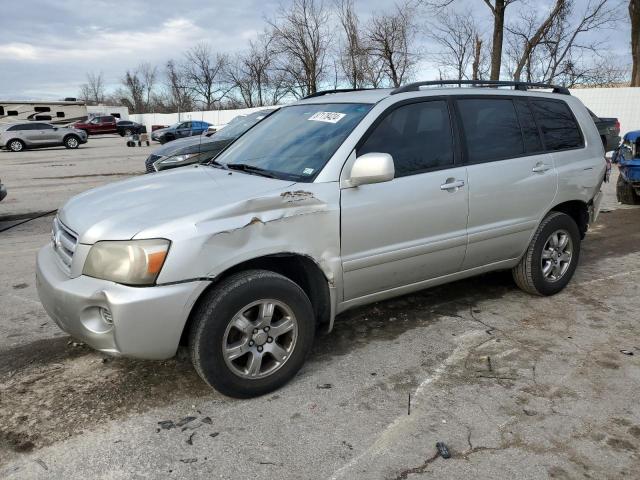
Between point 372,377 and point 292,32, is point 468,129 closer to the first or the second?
point 372,377

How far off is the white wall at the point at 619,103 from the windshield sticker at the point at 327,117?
17.8 m

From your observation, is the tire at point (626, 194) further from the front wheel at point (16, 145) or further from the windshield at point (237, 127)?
the front wheel at point (16, 145)

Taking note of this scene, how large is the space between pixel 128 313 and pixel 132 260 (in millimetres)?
264

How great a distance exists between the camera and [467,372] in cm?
337

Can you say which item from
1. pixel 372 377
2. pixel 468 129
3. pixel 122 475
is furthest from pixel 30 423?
pixel 468 129

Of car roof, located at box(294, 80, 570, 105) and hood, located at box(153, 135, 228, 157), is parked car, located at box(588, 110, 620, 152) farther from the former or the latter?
hood, located at box(153, 135, 228, 157)

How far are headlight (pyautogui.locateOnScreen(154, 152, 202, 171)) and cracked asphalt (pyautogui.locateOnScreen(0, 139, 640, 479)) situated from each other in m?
5.07

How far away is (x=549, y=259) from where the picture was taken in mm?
4637

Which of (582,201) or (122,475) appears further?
(582,201)

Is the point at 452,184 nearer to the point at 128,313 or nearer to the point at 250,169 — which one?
the point at 250,169

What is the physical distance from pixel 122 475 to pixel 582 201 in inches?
166

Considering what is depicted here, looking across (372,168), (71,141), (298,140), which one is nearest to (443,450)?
(372,168)

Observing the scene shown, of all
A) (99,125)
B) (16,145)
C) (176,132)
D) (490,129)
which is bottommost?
(490,129)

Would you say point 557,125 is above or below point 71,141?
below
